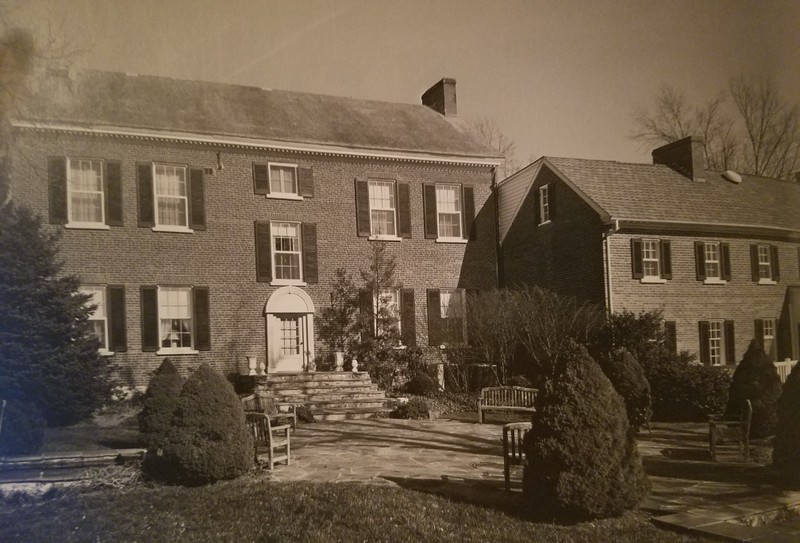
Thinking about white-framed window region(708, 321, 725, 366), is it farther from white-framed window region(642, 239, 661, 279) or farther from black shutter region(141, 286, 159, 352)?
black shutter region(141, 286, 159, 352)

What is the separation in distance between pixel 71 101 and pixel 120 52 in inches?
131

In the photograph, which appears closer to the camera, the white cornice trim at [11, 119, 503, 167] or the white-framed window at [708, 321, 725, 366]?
the white cornice trim at [11, 119, 503, 167]

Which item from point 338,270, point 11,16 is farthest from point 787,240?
point 11,16

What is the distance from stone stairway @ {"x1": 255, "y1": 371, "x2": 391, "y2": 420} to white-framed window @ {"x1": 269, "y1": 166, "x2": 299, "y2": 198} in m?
5.05

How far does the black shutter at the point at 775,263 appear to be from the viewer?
14189 mm

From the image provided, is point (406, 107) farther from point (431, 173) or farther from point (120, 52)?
point (120, 52)

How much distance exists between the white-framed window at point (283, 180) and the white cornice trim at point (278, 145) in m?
0.48

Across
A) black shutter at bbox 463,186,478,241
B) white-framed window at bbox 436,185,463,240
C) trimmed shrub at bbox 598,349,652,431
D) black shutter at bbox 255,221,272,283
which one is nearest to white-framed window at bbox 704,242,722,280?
black shutter at bbox 463,186,478,241

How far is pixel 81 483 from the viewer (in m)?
7.18

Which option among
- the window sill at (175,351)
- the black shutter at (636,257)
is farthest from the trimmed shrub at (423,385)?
the black shutter at (636,257)

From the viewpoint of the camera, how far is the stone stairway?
14523 mm

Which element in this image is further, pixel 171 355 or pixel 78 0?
pixel 171 355

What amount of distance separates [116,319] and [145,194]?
3.12 meters

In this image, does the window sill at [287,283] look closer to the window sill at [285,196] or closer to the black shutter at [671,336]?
the window sill at [285,196]
